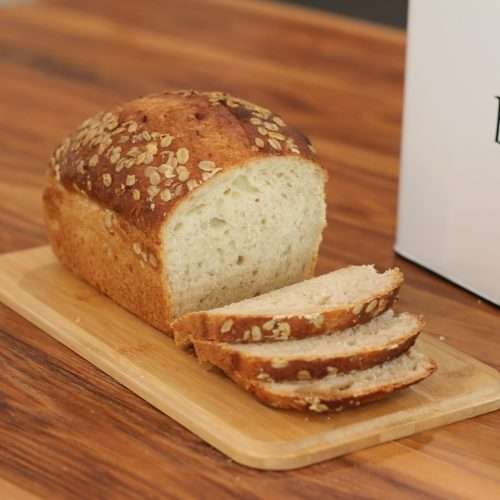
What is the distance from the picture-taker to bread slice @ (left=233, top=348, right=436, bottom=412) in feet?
5.66

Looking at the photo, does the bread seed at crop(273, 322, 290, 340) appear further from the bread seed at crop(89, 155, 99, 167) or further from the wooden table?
the bread seed at crop(89, 155, 99, 167)

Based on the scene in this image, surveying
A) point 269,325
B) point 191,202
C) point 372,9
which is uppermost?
point 191,202

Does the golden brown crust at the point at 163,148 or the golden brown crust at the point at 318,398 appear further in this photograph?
the golden brown crust at the point at 163,148

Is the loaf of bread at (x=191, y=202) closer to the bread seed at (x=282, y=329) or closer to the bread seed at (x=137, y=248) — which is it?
the bread seed at (x=137, y=248)

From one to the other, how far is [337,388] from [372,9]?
275 centimetres

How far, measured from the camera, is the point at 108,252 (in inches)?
82.4

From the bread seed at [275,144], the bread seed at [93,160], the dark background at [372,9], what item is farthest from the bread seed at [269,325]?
the dark background at [372,9]

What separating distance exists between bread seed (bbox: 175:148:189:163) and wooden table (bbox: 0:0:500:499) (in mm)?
348

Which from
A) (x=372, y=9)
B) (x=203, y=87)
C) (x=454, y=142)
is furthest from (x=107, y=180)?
(x=372, y=9)

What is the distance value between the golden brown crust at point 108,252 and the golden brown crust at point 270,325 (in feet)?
0.50

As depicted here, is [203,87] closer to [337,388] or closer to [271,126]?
[271,126]

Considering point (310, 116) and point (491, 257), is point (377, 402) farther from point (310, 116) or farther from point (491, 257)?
point (310, 116)

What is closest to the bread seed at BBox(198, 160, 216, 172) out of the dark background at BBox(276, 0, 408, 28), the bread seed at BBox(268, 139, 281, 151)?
the bread seed at BBox(268, 139, 281, 151)

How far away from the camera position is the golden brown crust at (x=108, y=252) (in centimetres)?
198
